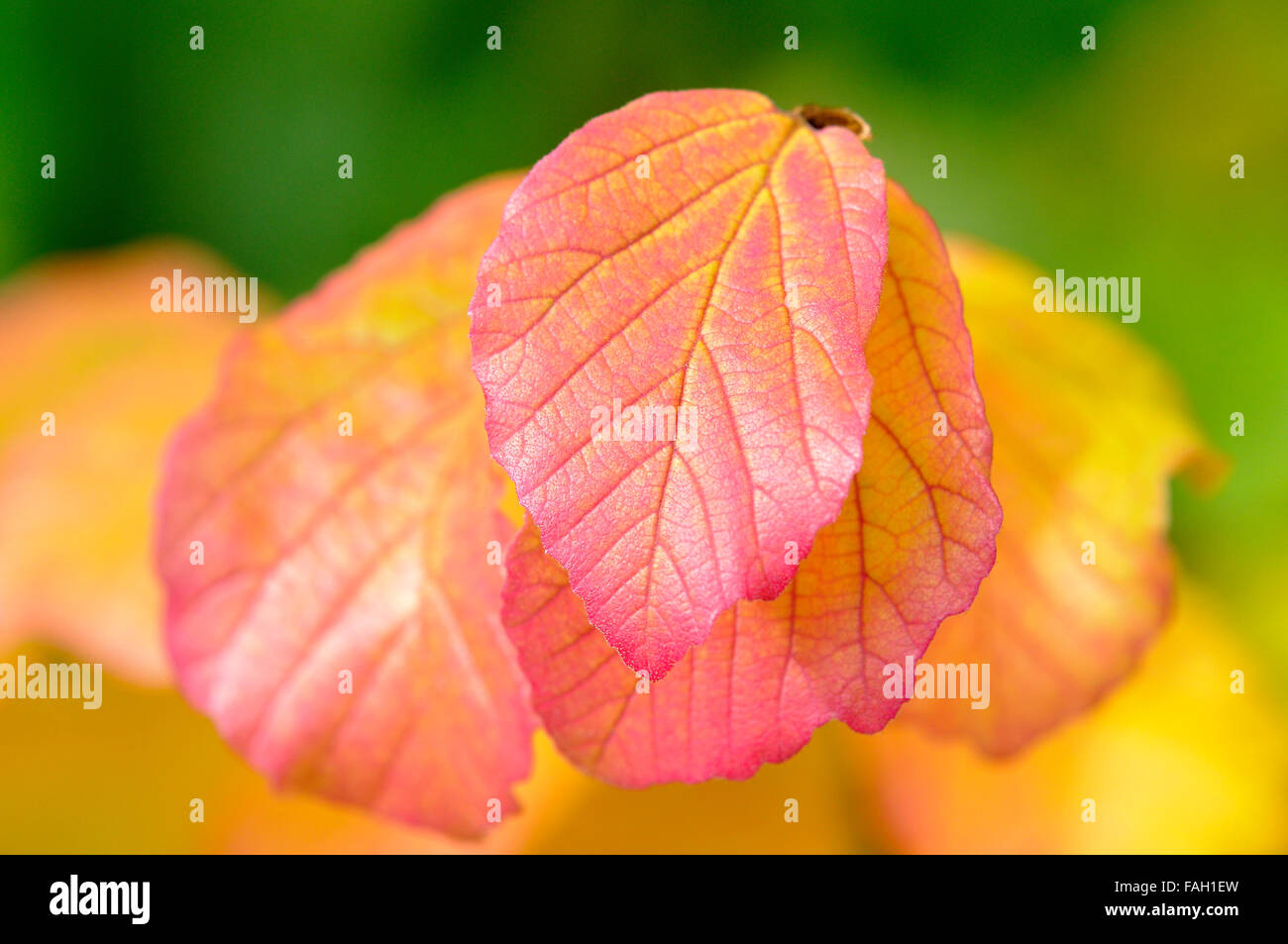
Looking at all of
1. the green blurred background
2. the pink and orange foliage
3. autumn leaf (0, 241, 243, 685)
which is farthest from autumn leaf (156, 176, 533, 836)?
the green blurred background

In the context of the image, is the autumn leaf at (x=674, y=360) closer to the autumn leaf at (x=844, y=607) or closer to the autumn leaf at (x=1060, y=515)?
the autumn leaf at (x=844, y=607)

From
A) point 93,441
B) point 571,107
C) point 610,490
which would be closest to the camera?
point 610,490

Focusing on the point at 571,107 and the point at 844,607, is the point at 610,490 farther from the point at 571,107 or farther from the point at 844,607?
the point at 571,107

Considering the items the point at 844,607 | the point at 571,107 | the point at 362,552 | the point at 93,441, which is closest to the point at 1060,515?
the point at 844,607

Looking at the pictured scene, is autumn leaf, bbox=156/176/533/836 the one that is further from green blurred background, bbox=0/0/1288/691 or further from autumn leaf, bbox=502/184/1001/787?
green blurred background, bbox=0/0/1288/691

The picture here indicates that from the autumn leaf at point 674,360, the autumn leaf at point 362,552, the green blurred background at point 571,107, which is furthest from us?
the green blurred background at point 571,107

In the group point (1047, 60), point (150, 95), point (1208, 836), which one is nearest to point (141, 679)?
point (1208, 836)

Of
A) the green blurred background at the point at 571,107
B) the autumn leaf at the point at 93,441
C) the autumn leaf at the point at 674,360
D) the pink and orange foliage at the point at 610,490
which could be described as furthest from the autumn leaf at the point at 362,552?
the green blurred background at the point at 571,107
